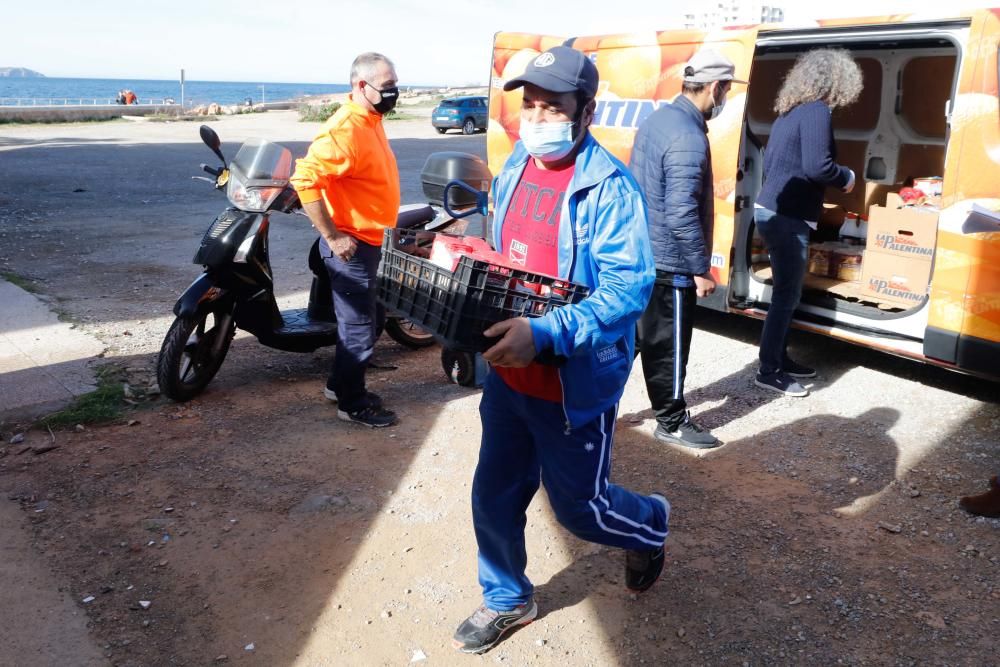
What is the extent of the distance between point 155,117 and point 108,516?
3840 cm

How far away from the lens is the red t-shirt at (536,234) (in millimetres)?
2564

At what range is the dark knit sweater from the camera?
16.7 feet

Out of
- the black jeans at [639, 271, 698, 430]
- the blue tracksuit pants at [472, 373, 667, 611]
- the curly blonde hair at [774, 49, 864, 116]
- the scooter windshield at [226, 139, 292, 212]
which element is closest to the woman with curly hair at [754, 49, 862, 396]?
the curly blonde hair at [774, 49, 864, 116]

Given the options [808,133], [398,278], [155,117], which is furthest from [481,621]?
[155,117]

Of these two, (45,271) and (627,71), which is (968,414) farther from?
(45,271)

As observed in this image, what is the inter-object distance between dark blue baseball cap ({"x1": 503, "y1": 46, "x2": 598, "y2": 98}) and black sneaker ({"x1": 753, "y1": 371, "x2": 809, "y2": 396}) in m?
3.53

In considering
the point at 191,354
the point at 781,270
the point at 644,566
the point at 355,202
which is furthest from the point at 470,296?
the point at 781,270

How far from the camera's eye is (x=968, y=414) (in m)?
5.13

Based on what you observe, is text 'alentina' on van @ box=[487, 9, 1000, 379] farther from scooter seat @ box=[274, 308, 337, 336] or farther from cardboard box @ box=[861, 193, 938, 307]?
scooter seat @ box=[274, 308, 337, 336]

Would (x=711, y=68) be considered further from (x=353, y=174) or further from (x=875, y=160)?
(x=875, y=160)

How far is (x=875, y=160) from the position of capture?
7.91m

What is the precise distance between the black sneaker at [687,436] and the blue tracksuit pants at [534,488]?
164 centimetres

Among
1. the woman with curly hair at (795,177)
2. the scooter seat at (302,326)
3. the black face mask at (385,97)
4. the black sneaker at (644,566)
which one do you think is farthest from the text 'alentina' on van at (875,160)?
the scooter seat at (302,326)

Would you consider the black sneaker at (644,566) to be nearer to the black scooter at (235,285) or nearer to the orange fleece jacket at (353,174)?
the orange fleece jacket at (353,174)
